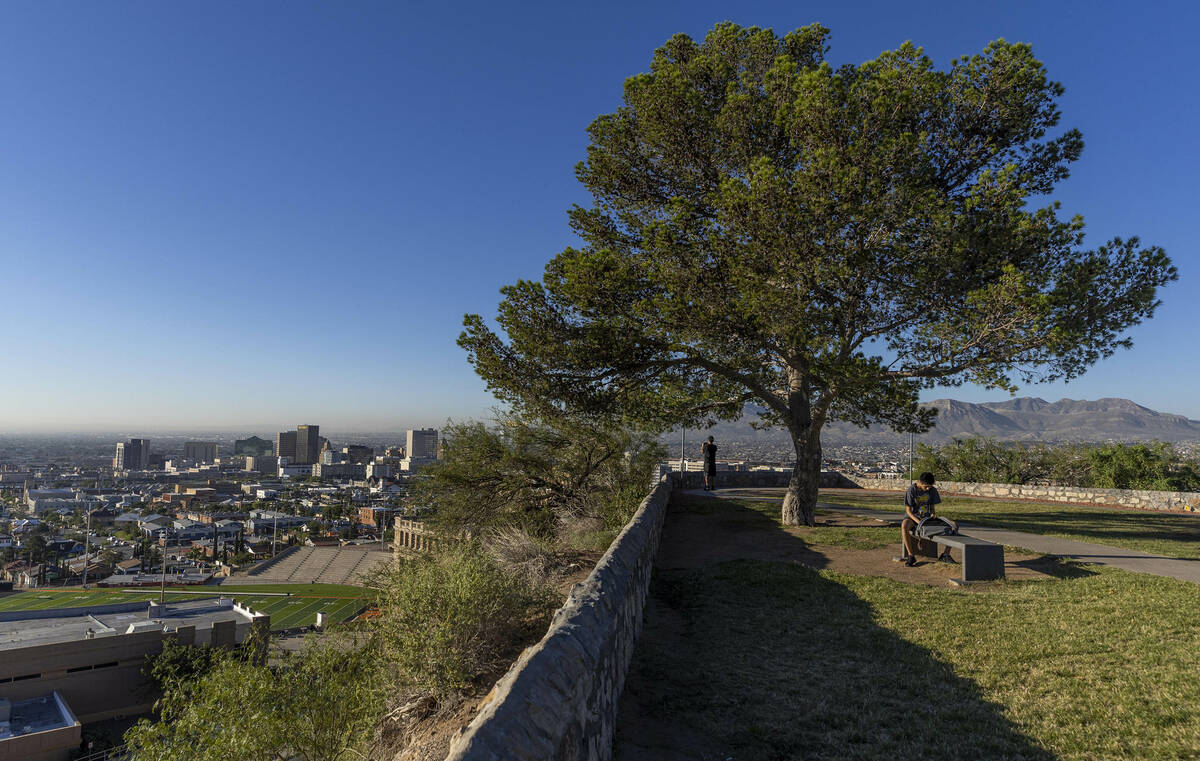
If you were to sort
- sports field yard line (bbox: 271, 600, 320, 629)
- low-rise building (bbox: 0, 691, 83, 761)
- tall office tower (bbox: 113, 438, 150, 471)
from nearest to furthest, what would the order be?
low-rise building (bbox: 0, 691, 83, 761) → sports field yard line (bbox: 271, 600, 320, 629) → tall office tower (bbox: 113, 438, 150, 471)

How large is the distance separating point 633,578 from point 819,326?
24.4 feet

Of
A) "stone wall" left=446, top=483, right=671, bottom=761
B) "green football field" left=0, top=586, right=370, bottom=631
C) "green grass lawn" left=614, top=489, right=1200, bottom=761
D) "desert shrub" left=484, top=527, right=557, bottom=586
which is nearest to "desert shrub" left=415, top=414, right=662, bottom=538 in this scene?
"desert shrub" left=484, top=527, right=557, bottom=586

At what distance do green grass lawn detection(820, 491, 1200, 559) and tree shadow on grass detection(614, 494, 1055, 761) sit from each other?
819cm

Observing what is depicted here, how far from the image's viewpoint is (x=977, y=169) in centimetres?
1298

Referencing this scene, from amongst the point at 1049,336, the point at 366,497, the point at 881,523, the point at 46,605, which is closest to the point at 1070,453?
the point at 881,523

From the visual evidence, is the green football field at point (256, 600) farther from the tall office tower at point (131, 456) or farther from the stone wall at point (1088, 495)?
the tall office tower at point (131, 456)

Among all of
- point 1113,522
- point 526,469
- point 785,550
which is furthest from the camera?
point 526,469

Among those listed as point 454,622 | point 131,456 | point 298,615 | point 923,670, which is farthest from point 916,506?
point 131,456

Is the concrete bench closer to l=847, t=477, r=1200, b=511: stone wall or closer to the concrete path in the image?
the concrete path

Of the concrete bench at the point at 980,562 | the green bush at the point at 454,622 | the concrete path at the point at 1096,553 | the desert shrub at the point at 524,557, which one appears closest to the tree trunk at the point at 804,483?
the concrete path at the point at 1096,553

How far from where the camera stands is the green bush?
5430 millimetres

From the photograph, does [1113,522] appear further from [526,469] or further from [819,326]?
[526,469]

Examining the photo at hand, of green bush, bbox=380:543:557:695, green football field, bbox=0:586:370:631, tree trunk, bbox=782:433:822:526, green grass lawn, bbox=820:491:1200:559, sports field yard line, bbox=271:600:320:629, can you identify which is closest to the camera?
green bush, bbox=380:543:557:695

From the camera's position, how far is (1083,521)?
15773mm
